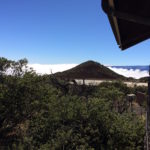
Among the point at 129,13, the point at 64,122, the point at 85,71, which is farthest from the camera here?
the point at 85,71

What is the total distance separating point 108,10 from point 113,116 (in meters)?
6.57

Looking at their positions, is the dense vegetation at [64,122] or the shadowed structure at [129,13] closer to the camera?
the shadowed structure at [129,13]

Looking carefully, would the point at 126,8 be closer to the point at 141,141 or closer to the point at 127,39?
the point at 127,39

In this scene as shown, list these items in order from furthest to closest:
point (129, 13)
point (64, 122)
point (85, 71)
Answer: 1. point (85, 71)
2. point (64, 122)
3. point (129, 13)

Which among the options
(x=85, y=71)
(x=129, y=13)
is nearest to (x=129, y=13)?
(x=129, y=13)

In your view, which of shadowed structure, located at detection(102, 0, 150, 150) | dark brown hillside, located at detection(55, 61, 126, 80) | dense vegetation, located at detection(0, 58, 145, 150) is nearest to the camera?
shadowed structure, located at detection(102, 0, 150, 150)

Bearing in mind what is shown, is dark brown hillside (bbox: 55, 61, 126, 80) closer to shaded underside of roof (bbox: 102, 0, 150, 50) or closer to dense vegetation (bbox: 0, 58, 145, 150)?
dense vegetation (bbox: 0, 58, 145, 150)

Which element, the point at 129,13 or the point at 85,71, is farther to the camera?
the point at 85,71

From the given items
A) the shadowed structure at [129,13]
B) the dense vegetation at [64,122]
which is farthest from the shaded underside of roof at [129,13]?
the dense vegetation at [64,122]

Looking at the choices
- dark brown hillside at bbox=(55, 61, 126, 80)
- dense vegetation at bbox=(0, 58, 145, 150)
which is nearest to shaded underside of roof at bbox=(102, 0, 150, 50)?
dense vegetation at bbox=(0, 58, 145, 150)

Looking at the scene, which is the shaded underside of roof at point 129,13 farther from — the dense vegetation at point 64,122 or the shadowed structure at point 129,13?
the dense vegetation at point 64,122

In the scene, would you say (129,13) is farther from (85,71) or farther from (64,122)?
(85,71)

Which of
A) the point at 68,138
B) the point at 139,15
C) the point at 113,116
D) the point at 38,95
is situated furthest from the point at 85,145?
the point at 139,15

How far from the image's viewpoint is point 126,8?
2078 millimetres
